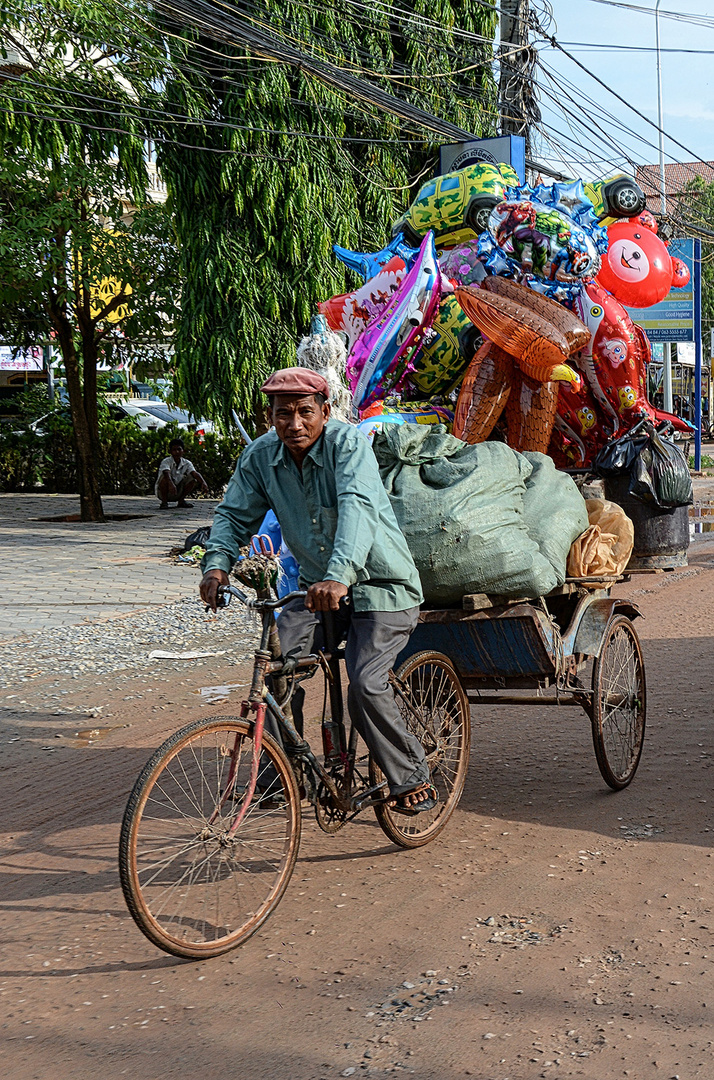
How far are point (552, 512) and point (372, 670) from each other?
54.9 inches

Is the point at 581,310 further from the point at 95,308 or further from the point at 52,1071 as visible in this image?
the point at 95,308

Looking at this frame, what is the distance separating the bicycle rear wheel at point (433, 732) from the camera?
13.8 ft

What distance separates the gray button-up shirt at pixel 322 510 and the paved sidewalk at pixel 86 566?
5.40 meters

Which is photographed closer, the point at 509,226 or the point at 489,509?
the point at 489,509

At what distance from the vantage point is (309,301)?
13859 mm

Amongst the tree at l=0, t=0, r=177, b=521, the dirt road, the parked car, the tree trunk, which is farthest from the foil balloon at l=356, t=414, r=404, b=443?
the parked car

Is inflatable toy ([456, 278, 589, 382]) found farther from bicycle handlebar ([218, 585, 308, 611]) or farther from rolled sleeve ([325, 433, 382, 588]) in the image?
bicycle handlebar ([218, 585, 308, 611])

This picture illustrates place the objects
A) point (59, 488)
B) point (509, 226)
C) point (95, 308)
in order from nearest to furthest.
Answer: point (509, 226) < point (95, 308) < point (59, 488)

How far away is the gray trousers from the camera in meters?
3.86

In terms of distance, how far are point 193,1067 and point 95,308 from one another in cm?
1501

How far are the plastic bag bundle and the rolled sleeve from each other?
4.73ft

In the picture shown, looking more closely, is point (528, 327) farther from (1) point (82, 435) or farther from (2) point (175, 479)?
(2) point (175, 479)

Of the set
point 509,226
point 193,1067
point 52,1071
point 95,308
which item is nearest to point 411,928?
point 193,1067

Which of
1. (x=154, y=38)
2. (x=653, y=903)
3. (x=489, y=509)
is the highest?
(x=154, y=38)
